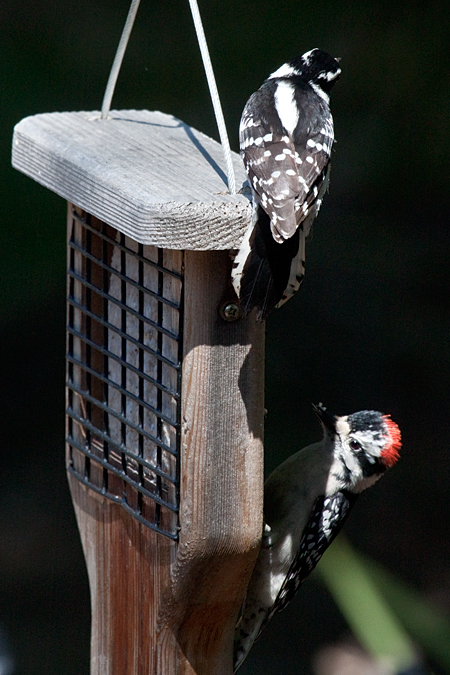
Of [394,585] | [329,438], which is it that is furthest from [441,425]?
[329,438]

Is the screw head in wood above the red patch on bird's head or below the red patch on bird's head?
above

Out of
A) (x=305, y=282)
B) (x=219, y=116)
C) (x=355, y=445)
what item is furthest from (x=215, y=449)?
(x=305, y=282)

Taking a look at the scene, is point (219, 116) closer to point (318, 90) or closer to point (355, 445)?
point (318, 90)

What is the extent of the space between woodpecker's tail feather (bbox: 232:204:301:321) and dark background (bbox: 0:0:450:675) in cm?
258

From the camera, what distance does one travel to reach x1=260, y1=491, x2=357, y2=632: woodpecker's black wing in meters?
2.66

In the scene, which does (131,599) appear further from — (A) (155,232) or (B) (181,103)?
(B) (181,103)

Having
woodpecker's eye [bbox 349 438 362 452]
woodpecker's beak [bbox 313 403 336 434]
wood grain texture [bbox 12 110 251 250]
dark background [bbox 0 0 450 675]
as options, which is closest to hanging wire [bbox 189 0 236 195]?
wood grain texture [bbox 12 110 251 250]

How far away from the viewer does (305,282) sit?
4926 mm

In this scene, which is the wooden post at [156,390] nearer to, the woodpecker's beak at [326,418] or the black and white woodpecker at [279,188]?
the black and white woodpecker at [279,188]

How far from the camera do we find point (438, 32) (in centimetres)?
421

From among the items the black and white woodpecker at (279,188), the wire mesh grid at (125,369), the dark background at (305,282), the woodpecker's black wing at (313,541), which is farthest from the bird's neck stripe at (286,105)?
the dark background at (305,282)

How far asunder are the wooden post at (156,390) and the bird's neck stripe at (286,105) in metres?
0.20

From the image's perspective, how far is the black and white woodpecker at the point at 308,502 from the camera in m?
2.61

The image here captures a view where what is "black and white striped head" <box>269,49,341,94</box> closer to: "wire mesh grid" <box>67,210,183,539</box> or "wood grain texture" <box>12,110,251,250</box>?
"wood grain texture" <box>12,110,251,250</box>
